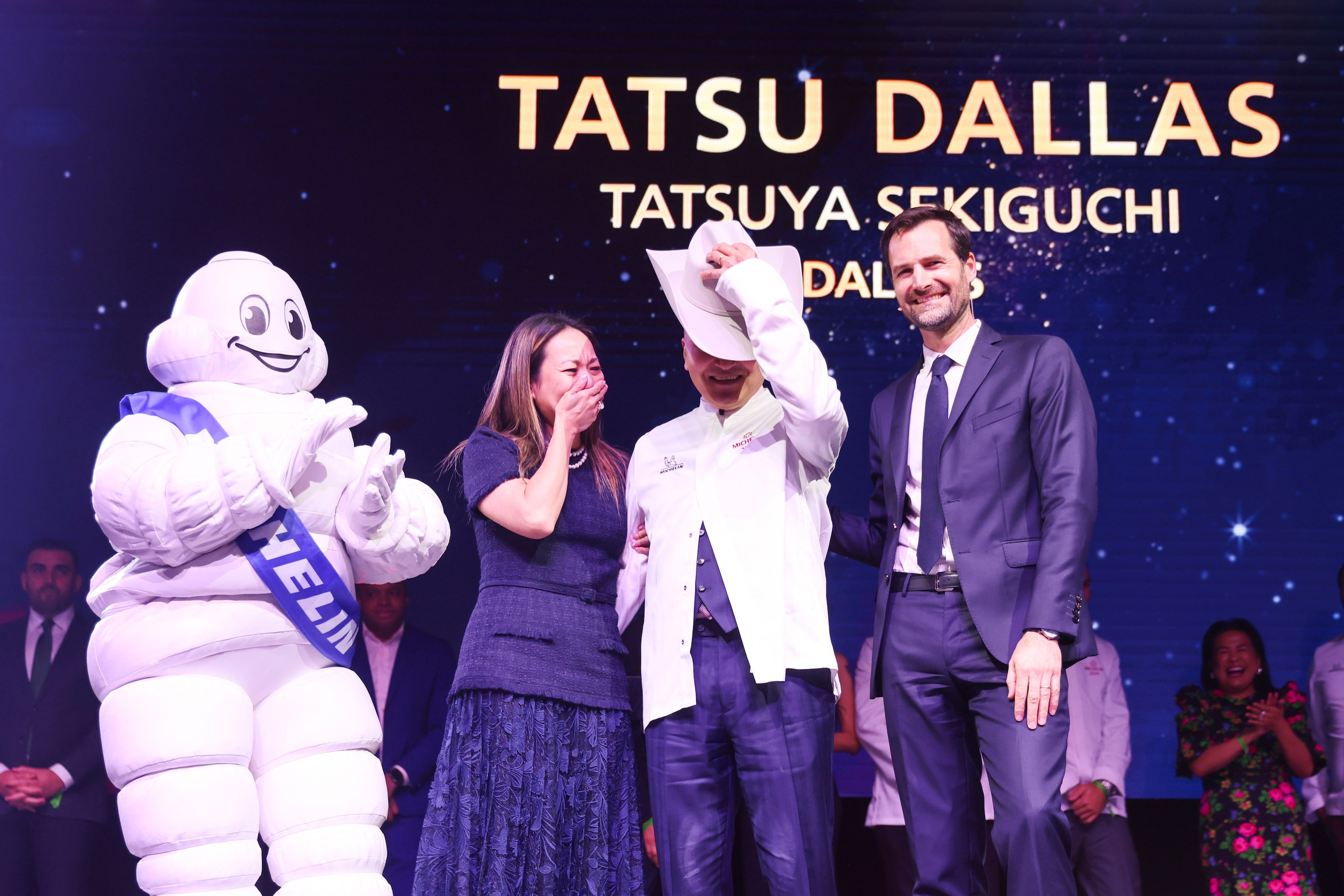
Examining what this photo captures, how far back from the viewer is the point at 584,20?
5.41 meters

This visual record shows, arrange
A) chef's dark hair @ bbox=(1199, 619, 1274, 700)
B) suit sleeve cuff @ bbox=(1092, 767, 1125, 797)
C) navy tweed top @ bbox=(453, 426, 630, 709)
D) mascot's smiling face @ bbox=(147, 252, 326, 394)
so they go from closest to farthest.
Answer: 1. navy tweed top @ bbox=(453, 426, 630, 709)
2. mascot's smiling face @ bbox=(147, 252, 326, 394)
3. suit sleeve cuff @ bbox=(1092, 767, 1125, 797)
4. chef's dark hair @ bbox=(1199, 619, 1274, 700)

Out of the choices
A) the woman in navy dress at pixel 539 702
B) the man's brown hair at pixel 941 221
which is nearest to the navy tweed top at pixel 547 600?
the woman in navy dress at pixel 539 702

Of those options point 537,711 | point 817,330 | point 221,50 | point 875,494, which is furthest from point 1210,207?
point 221,50

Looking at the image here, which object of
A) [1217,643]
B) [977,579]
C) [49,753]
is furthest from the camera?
[1217,643]

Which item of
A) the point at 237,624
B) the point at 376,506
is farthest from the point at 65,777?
the point at 376,506

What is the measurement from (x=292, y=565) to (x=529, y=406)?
672mm

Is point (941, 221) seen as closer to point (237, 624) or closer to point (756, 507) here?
point (756, 507)

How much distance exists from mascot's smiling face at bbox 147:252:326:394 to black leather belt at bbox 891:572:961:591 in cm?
165

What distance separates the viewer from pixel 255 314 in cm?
303

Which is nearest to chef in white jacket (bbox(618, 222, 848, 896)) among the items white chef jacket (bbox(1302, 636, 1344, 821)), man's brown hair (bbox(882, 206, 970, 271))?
man's brown hair (bbox(882, 206, 970, 271))

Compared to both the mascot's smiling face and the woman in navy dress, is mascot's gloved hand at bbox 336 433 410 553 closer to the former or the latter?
the woman in navy dress

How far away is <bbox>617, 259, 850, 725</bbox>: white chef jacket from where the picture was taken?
232cm

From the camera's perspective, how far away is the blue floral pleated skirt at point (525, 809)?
2.38 meters

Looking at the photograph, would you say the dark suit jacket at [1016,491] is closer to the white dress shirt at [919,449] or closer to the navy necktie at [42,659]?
the white dress shirt at [919,449]
